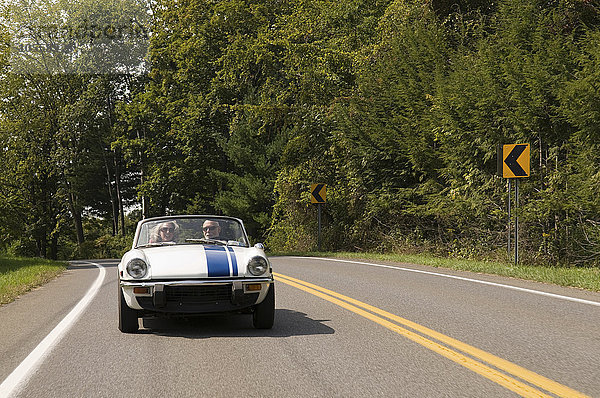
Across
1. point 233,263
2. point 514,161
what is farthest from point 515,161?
point 233,263

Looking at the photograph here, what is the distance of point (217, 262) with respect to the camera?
6.66 metres

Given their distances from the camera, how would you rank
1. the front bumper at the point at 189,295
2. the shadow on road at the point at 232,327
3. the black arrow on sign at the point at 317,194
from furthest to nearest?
1. the black arrow on sign at the point at 317,194
2. the shadow on road at the point at 232,327
3. the front bumper at the point at 189,295

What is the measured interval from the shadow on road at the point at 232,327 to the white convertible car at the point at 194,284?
220mm

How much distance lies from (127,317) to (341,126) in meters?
18.8

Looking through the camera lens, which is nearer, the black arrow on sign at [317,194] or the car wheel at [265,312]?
the car wheel at [265,312]

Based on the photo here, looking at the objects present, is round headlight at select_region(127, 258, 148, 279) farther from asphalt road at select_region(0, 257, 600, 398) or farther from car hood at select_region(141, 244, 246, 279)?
asphalt road at select_region(0, 257, 600, 398)

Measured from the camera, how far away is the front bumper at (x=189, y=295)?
639cm

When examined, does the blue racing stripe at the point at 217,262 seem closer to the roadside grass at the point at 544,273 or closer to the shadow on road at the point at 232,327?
the shadow on road at the point at 232,327

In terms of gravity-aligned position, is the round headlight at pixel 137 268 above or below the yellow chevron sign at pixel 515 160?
below

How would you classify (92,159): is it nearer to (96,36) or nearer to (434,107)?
(96,36)

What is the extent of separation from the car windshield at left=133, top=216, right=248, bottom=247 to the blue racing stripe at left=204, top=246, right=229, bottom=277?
0.77m

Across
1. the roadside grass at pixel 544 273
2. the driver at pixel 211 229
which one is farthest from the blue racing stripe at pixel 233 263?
the roadside grass at pixel 544 273

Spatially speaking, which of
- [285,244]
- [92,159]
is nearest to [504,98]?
[285,244]

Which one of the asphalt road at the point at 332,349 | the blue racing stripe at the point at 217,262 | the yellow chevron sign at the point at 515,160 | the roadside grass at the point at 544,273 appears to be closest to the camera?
the asphalt road at the point at 332,349
